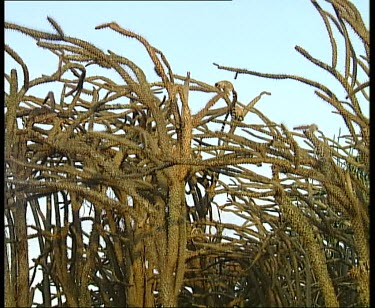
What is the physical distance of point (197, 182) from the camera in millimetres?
1036

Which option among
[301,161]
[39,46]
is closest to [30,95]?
[39,46]

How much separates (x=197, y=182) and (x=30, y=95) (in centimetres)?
26

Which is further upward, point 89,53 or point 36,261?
point 89,53

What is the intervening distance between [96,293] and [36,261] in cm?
9

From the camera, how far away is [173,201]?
3.16ft

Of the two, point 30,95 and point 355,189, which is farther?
point 30,95

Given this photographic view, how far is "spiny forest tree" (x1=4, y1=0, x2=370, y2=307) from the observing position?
96 cm

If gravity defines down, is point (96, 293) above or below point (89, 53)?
below

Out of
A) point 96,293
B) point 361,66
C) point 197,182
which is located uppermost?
point 361,66

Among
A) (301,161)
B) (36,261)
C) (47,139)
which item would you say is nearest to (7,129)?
(47,139)

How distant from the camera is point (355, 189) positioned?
37.4 inches

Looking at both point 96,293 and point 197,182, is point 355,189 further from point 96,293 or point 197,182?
point 96,293

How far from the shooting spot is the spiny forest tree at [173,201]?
0.96m

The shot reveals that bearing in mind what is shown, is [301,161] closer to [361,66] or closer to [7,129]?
[361,66]
